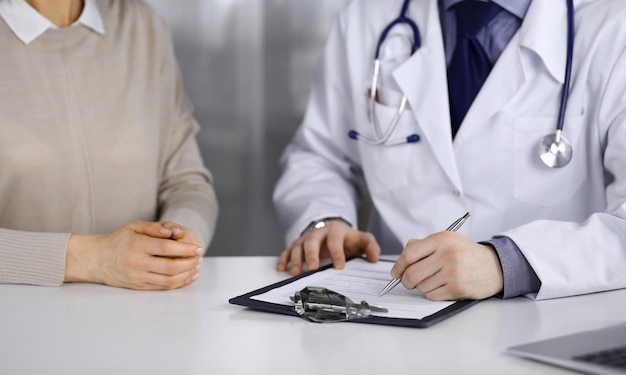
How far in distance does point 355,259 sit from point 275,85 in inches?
39.3

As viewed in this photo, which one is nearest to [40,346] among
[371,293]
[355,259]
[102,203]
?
[371,293]

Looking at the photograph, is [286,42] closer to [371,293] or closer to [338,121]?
[338,121]

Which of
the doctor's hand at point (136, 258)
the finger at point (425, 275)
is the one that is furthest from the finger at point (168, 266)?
the finger at point (425, 275)

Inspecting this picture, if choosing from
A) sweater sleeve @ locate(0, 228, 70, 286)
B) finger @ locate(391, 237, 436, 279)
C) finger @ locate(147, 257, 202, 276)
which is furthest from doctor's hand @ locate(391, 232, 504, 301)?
sweater sleeve @ locate(0, 228, 70, 286)

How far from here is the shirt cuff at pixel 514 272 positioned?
1136 mm

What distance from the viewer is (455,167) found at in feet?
5.01

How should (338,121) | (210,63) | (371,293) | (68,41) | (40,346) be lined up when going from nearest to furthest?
1. (40,346)
2. (371,293)
3. (68,41)
4. (338,121)
5. (210,63)

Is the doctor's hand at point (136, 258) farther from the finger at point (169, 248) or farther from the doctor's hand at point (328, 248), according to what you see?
the doctor's hand at point (328, 248)

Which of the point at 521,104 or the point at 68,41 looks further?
the point at 68,41

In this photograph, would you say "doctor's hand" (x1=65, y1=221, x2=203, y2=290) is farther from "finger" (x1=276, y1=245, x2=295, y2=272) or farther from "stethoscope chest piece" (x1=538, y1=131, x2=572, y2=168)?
"stethoscope chest piece" (x1=538, y1=131, x2=572, y2=168)

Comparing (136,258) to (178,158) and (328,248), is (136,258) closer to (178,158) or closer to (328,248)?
(328,248)

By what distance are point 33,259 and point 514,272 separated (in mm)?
783

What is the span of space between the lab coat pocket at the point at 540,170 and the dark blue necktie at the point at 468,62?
0.14m

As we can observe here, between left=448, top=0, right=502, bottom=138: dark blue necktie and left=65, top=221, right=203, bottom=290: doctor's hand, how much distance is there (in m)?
0.64
